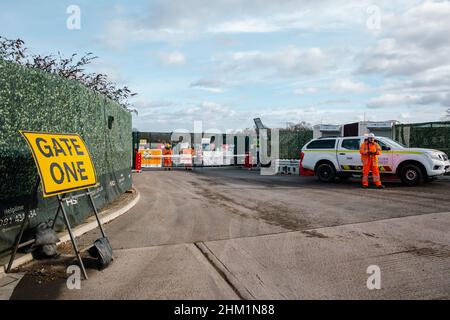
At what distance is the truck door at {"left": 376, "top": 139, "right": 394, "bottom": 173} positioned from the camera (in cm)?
1391

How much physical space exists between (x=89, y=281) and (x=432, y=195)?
10172 millimetres

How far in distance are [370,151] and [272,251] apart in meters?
8.70

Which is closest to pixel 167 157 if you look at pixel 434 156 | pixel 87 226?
pixel 434 156

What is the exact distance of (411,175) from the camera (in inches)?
535

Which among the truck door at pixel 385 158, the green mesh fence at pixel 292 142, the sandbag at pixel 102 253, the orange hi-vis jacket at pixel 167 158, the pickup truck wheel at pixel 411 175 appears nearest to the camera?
the sandbag at pixel 102 253

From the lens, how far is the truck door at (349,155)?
14.7 meters

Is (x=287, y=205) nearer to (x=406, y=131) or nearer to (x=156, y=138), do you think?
(x=406, y=131)

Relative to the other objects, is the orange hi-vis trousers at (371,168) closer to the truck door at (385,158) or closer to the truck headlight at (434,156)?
the truck door at (385,158)

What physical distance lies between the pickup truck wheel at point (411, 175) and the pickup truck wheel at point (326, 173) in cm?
262

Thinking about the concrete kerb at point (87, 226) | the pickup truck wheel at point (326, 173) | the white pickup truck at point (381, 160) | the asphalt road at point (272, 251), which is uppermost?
the white pickup truck at point (381, 160)

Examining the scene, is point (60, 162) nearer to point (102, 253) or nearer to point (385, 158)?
point (102, 253)

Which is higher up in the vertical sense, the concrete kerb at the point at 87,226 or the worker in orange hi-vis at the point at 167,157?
the worker in orange hi-vis at the point at 167,157

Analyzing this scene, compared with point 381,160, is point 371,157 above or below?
above

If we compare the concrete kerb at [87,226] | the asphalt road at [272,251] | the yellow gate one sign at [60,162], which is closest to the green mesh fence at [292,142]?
the asphalt road at [272,251]
